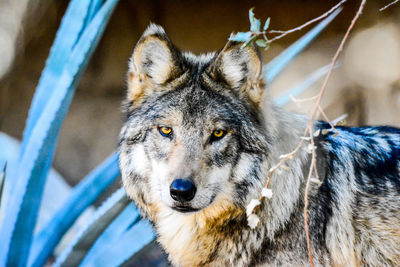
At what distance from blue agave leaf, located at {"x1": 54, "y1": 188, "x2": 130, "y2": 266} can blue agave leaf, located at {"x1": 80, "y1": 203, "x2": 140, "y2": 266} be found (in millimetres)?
51

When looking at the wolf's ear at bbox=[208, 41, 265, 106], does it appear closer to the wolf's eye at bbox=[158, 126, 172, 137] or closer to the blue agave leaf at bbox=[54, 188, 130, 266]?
the wolf's eye at bbox=[158, 126, 172, 137]

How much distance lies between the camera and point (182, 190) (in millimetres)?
2014

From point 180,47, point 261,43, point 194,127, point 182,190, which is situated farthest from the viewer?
point 180,47

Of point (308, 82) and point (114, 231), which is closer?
point (114, 231)

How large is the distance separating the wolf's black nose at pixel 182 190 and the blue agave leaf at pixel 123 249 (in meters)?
1.74

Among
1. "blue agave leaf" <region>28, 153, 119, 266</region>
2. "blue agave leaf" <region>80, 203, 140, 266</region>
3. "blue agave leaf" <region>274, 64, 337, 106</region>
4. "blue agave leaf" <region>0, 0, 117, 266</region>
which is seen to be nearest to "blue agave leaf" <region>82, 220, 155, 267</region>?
"blue agave leaf" <region>80, 203, 140, 266</region>

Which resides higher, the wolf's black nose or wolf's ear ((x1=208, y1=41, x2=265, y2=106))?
wolf's ear ((x1=208, y1=41, x2=265, y2=106))

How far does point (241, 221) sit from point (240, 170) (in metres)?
0.30

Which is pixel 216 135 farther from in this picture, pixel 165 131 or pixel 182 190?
pixel 182 190

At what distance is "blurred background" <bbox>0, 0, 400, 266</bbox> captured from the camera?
3957mm

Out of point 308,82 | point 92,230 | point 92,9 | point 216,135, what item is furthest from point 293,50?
point 92,230

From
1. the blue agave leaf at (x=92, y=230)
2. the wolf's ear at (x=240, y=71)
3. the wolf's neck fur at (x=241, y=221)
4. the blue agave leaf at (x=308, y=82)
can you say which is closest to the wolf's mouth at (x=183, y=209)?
the wolf's neck fur at (x=241, y=221)

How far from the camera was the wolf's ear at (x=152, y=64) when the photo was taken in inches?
92.0

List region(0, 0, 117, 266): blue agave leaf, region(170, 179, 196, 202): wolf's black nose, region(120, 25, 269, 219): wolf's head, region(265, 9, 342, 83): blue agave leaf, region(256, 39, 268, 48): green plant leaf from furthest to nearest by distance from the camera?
region(265, 9, 342, 83): blue agave leaf, region(0, 0, 117, 266): blue agave leaf, region(120, 25, 269, 219): wolf's head, region(170, 179, 196, 202): wolf's black nose, region(256, 39, 268, 48): green plant leaf
